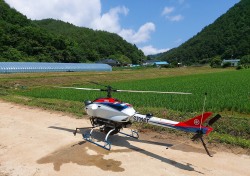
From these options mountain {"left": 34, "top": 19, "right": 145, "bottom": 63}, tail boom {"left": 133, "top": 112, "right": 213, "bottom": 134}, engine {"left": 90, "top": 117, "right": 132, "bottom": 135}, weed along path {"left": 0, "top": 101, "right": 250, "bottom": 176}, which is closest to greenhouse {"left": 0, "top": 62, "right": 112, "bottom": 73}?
weed along path {"left": 0, "top": 101, "right": 250, "bottom": 176}

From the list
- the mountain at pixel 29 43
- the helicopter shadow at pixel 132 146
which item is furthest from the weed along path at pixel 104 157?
the mountain at pixel 29 43

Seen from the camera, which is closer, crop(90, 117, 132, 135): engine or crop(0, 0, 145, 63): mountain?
crop(90, 117, 132, 135): engine

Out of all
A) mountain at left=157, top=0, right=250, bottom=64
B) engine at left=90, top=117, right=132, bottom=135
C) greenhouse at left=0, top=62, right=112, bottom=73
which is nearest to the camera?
engine at left=90, top=117, right=132, bottom=135

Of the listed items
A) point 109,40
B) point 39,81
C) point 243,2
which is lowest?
point 39,81

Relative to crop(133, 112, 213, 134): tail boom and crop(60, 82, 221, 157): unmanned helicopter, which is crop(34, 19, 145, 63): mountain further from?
crop(133, 112, 213, 134): tail boom

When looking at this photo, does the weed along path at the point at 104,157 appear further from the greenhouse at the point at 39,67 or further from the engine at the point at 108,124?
the greenhouse at the point at 39,67

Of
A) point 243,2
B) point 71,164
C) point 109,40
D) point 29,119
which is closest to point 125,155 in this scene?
point 71,164

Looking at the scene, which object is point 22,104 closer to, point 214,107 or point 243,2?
point 214,107
